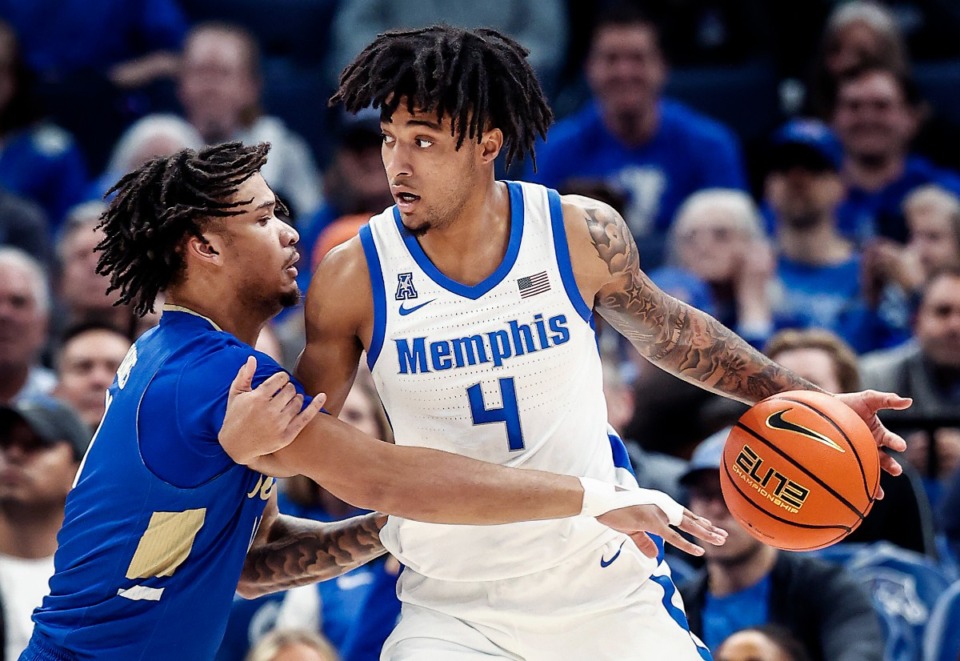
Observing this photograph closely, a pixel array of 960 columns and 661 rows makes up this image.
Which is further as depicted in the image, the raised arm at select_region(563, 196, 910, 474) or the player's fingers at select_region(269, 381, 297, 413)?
the raised arm at select_region(563, 196, 910, 474)

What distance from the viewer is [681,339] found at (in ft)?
14.4

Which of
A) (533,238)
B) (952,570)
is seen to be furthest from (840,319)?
(533,238)

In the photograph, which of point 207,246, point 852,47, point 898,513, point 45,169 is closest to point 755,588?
point 898,513

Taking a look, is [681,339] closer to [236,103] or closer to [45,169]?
[236,103]

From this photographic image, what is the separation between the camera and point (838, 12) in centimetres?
954

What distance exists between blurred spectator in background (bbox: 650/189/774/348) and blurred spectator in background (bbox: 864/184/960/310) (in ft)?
1.89

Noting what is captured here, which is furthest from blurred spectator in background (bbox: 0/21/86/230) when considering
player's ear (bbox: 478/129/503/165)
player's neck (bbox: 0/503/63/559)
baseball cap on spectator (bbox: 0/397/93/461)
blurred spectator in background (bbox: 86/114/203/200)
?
player's ear (bbox: 478/129/503/165)

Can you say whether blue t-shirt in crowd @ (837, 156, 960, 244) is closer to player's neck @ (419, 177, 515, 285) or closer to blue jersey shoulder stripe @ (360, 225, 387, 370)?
player's neck @ (419, 177, 515, 285)

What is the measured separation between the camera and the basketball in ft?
13.6

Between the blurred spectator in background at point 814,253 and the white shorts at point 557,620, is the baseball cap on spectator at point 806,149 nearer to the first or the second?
the blurred spectator in background at point 814,253

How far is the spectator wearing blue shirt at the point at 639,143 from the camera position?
30.0 ft

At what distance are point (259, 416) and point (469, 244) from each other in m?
0.81

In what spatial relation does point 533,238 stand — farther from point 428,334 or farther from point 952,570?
point 952,570

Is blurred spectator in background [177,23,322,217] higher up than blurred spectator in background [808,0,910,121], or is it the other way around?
blurred spectator in background [177,23,322,217]
